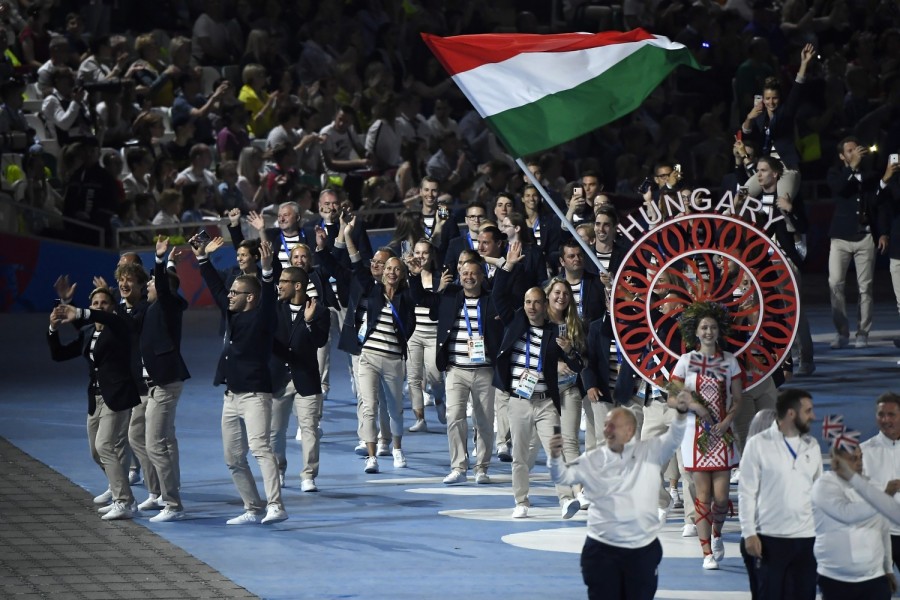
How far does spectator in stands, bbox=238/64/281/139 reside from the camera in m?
24.3

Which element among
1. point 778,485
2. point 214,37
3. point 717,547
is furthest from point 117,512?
point 214,37

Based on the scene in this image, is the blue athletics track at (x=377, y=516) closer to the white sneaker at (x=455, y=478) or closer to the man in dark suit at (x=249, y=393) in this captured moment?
the white sneaker at (x=455, y=478)

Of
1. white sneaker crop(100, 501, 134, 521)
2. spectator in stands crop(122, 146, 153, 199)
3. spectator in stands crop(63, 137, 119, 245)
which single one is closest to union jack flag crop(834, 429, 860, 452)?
white sneaker crop(100, 501, 134, 521)

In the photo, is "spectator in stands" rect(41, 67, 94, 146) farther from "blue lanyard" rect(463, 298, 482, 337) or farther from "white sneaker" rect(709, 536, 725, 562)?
"white sneaker" rect(709, 536, 725, 562)

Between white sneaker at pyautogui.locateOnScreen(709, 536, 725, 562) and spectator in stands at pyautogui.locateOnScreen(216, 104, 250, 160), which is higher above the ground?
spectator in stands at pyautogui.locateOnScreen(216, 104, 250, 160)

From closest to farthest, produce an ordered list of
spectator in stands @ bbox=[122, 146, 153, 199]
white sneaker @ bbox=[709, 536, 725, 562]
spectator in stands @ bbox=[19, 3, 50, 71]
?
1. white sneaker @ bbox=[709, 536, 725, 562]
2. spectator in stands @ bbox=[122, 146, 153, 199]
3. spectator in stands @ bbox=[19, 3, 50, 71]

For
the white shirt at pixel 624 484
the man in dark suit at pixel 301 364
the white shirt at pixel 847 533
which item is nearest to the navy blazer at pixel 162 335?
the man in dark suit at pixel 301 364

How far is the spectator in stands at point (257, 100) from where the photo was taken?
955 inches

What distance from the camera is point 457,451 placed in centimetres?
1465

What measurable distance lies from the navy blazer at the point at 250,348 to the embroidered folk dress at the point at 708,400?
10.3ft

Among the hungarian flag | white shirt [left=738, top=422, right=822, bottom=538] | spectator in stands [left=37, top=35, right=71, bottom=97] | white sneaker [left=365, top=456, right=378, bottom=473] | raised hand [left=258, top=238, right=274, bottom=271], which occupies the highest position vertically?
spectator in stands [left=37, top=35, right=71, bottom=97]

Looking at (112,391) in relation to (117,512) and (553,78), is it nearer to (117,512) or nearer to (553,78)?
(117,512)

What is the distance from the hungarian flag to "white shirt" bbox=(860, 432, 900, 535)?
4.65m

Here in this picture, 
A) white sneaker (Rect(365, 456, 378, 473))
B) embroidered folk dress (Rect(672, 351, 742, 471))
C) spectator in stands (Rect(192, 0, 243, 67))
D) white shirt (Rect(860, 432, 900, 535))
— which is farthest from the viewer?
spectator in stands (Rect(192, 0, 243, 67))
